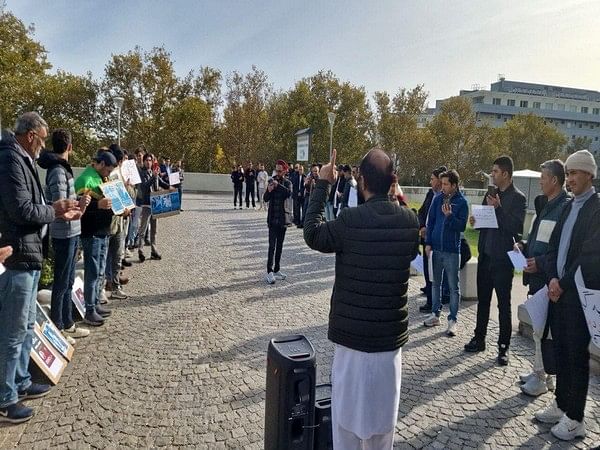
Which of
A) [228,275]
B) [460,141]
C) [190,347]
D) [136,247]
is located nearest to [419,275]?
[228,275]

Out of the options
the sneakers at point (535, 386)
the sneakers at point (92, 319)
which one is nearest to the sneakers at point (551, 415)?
the sneakers at point (535, 386)

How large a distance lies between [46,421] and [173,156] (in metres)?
27.5

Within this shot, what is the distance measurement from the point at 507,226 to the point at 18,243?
194 inches

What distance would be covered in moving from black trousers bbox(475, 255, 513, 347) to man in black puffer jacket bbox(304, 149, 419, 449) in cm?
287

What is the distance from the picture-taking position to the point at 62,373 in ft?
13.6

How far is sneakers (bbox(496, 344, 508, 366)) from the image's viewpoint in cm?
477

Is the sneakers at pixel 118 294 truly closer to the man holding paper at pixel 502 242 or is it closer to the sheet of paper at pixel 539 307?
the man holding paper at pixel 502 242

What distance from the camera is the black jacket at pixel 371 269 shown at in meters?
2.35

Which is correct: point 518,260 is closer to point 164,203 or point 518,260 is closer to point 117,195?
point 117,195

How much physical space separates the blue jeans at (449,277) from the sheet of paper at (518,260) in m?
1.12

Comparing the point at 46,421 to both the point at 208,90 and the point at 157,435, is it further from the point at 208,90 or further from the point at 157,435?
the point at 208,90

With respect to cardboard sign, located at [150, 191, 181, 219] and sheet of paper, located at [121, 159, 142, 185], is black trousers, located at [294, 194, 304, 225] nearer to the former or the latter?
cardboard sign, located at [150, 191, 181, 219]

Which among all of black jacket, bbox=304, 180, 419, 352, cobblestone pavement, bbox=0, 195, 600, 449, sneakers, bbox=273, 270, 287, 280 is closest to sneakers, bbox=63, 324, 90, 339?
cobblestone pavement, bbox=0, 195, 600, 449

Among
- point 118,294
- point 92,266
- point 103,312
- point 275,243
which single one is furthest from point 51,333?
point 275,243
